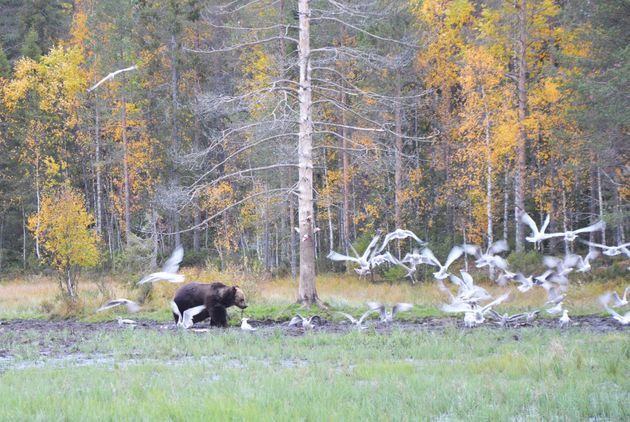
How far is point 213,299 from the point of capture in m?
17.8

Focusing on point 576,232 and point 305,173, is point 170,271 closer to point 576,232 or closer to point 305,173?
point 576,232

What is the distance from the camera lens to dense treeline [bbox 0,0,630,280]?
83.4ft

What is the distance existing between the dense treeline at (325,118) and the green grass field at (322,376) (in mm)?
7619

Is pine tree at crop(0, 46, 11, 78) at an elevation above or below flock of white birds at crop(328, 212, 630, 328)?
above

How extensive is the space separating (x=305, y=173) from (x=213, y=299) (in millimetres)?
4590

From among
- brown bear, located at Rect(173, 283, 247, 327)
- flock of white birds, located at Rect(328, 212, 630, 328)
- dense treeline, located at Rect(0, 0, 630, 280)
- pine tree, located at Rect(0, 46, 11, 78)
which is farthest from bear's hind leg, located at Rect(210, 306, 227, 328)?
pine tree, located at Rect(0, 46, 11, 78)

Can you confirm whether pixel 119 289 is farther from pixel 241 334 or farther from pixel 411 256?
pixel 411 256

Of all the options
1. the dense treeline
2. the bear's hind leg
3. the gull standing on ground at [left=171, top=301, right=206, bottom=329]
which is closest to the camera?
the gull standing on ground at [left=171, top=301, right=206, bottom=329]

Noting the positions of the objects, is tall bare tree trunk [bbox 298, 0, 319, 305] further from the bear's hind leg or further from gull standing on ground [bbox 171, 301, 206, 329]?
gull standing on ground [bbox 171, 301, 206, 329]

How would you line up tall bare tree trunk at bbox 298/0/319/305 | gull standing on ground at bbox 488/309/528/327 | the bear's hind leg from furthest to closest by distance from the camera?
tall bare tree trunk at bbox 298/0/319/305 → the bear's hind leg → gull standing on ground at bbox 488/309/528/327

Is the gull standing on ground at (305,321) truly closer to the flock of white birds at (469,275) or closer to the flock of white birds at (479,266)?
the flock of white birds at (469,275)

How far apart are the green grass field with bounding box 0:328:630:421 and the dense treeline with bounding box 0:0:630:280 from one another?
25.0 feet

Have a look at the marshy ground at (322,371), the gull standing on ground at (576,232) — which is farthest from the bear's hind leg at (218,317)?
the gull standing on ground at (576,232)

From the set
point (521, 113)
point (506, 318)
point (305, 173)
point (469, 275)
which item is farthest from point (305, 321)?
point (521, 113)
